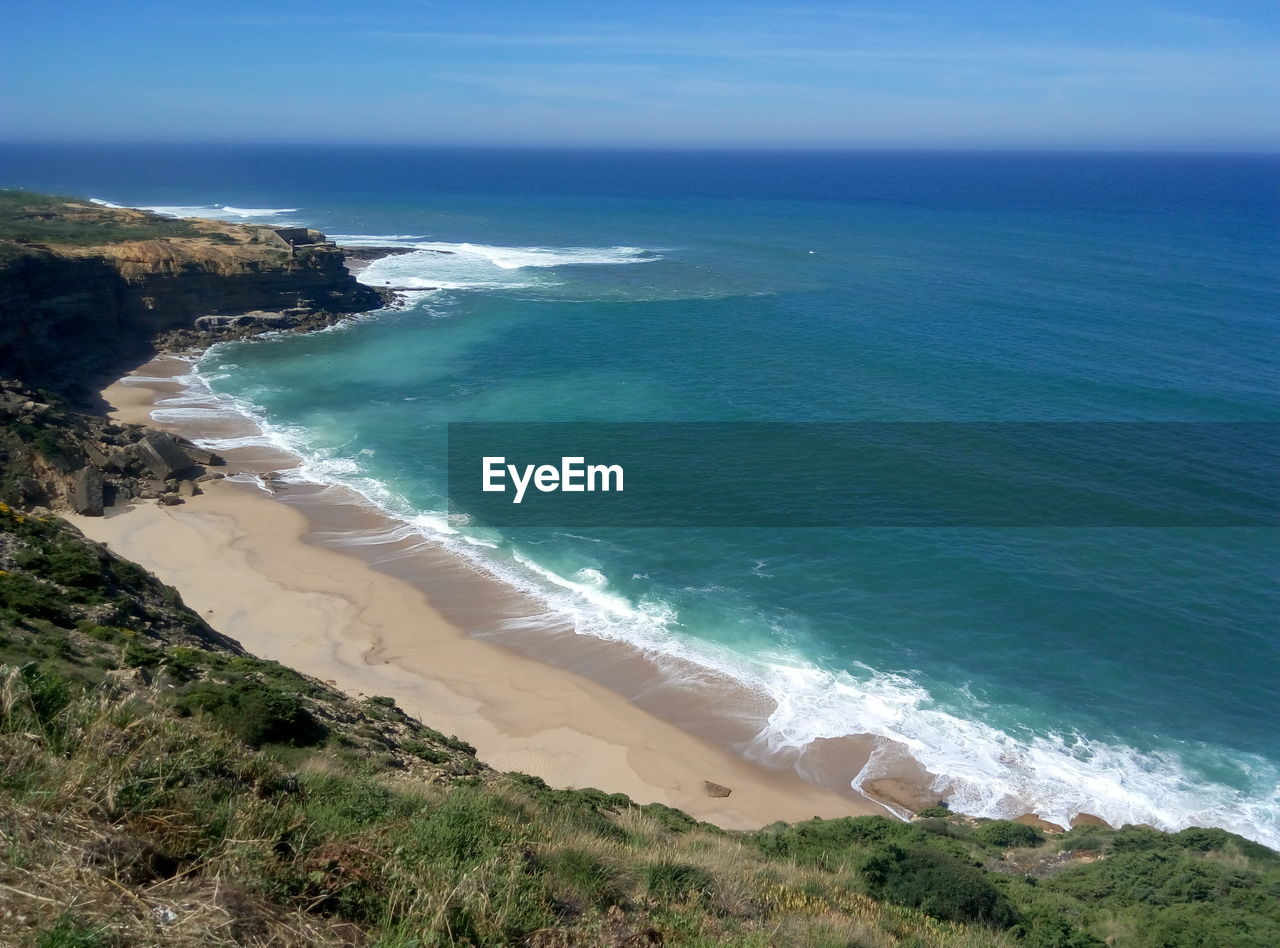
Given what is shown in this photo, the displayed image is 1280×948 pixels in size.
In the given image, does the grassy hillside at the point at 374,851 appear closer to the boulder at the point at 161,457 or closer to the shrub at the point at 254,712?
the shrub at the point at 254,712

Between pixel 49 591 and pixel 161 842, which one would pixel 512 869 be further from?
pixel 49 591

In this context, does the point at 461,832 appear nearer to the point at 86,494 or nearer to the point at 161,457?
the point at 86,494

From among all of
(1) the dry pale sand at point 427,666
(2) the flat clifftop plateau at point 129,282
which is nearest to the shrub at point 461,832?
(1) the dry pale sand at point 427,666

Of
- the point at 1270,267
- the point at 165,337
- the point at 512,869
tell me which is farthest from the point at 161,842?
the point at 1270,267

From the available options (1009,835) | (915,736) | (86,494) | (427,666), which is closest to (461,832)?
(1009,835)

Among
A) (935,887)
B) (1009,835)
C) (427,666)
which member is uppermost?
(935,887)

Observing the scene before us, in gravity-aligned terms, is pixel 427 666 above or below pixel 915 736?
above
